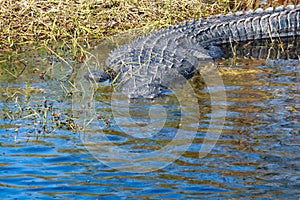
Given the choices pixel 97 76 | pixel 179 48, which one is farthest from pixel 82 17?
pixel 97 76

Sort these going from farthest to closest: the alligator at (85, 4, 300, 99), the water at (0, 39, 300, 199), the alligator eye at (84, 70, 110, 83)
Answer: the alligator eye at (84, 70, 110, 83), the alligator at (85, 4, 300, 99), the water at (0, 39, 300, 199)

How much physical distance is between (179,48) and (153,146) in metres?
A: 3.28

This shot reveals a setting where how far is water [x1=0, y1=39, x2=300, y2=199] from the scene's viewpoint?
179 inches

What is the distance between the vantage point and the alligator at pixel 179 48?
7.38m

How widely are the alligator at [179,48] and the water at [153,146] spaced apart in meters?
0.38

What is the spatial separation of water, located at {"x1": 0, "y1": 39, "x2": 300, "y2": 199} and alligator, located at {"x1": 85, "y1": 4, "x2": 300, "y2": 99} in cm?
38

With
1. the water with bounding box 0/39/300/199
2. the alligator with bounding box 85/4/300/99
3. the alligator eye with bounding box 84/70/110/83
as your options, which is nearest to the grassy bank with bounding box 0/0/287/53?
the alligator with bounding box 85/4/300/99

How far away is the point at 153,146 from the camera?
542cm

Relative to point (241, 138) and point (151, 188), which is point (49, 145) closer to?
point (151, 188)

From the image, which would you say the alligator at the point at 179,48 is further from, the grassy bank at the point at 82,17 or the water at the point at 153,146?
the grassy bank at the point at 82,17

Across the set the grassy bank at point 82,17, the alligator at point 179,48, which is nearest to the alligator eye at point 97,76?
the alligator at point 179,48

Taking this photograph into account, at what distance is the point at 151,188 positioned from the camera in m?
4.54

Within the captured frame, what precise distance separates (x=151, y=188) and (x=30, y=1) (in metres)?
5.99

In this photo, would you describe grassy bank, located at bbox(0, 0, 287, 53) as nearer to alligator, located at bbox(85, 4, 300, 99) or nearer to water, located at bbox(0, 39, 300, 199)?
alligator, located at bbox(85, 4, 300, 99)
